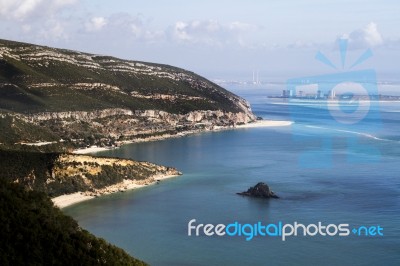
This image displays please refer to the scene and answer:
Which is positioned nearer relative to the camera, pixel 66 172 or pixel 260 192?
pixel 66 172

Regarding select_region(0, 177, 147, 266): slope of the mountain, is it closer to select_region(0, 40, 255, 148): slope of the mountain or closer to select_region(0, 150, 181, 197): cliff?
select_region(0, 150, 181, 197): cliff

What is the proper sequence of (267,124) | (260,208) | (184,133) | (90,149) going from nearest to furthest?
(260,208), (90,149), (184,133), (267,124)

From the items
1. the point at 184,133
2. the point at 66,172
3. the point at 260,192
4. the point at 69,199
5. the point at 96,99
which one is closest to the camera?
the point at 69,199

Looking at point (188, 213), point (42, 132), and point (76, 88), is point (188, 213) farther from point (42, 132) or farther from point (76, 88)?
point (76, 88)

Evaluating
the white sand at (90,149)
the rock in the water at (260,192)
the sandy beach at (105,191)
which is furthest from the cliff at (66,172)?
the white sand at (90,149)

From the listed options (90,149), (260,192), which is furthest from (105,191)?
(90,149)

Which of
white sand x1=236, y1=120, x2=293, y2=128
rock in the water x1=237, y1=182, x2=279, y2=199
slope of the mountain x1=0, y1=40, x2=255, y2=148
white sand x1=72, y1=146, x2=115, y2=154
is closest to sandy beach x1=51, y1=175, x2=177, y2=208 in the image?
rock in the water x1=237, y1=182, x2=279, y2=199

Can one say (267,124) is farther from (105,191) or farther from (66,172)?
(66,172)

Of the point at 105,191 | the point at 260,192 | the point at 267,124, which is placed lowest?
the point at 260,192
